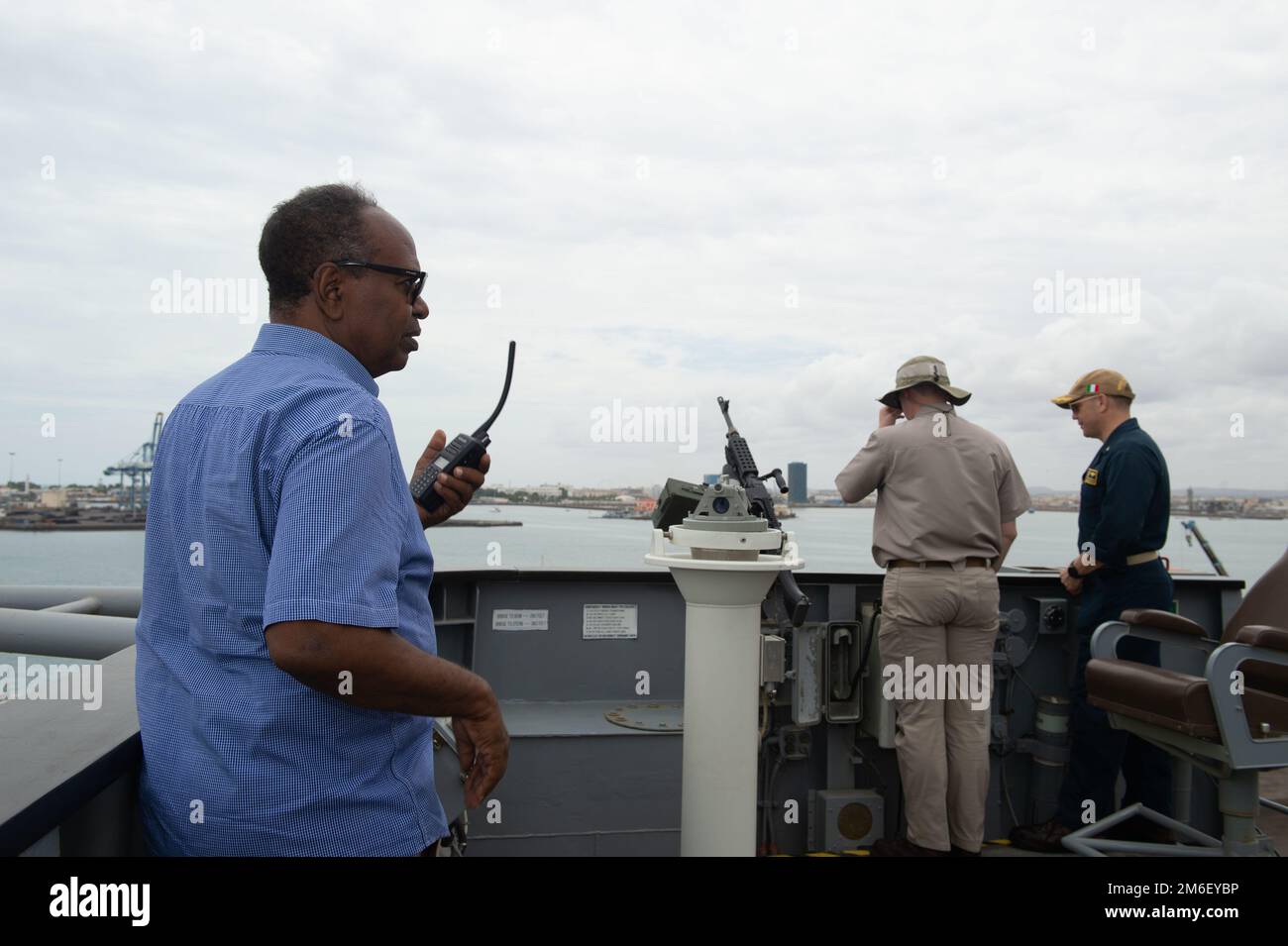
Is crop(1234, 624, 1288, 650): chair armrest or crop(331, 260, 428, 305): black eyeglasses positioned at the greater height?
crop(331, 260, 428, 305): black eyeglasses

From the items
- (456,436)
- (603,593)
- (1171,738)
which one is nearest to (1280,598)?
(1171,738)

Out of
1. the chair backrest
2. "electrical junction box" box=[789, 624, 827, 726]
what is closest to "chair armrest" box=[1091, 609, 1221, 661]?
the chair backrest

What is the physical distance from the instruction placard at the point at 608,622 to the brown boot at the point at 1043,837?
2.16m

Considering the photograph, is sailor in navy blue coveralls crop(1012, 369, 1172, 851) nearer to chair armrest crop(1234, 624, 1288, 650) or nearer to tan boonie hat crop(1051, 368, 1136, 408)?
tan boonie hat crop(1051, 368, 1136, 408)

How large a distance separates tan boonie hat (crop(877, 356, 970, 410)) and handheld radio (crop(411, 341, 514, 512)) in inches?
99.1

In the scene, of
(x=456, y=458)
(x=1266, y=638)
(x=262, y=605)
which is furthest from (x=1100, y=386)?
(x=262, y=605)

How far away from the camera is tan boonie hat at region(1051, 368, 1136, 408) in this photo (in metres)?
4.40

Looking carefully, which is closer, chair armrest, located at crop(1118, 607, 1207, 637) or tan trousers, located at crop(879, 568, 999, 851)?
tan trousers, located at crop(879, 568, 999, 851)

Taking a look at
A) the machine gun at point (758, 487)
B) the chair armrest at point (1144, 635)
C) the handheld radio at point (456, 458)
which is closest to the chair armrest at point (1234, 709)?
the chair armrest at point (1144, 635)

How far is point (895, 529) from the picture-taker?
3936mm

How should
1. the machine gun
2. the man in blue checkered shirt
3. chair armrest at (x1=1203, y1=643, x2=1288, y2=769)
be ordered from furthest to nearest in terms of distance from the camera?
chair armrest at (x1=1203, y1=643, x2=1288, y2=769) → the machine gun → the man in blue checkered shirt

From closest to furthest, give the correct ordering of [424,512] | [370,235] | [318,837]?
[318,837]
[370,235]
[424,512]
